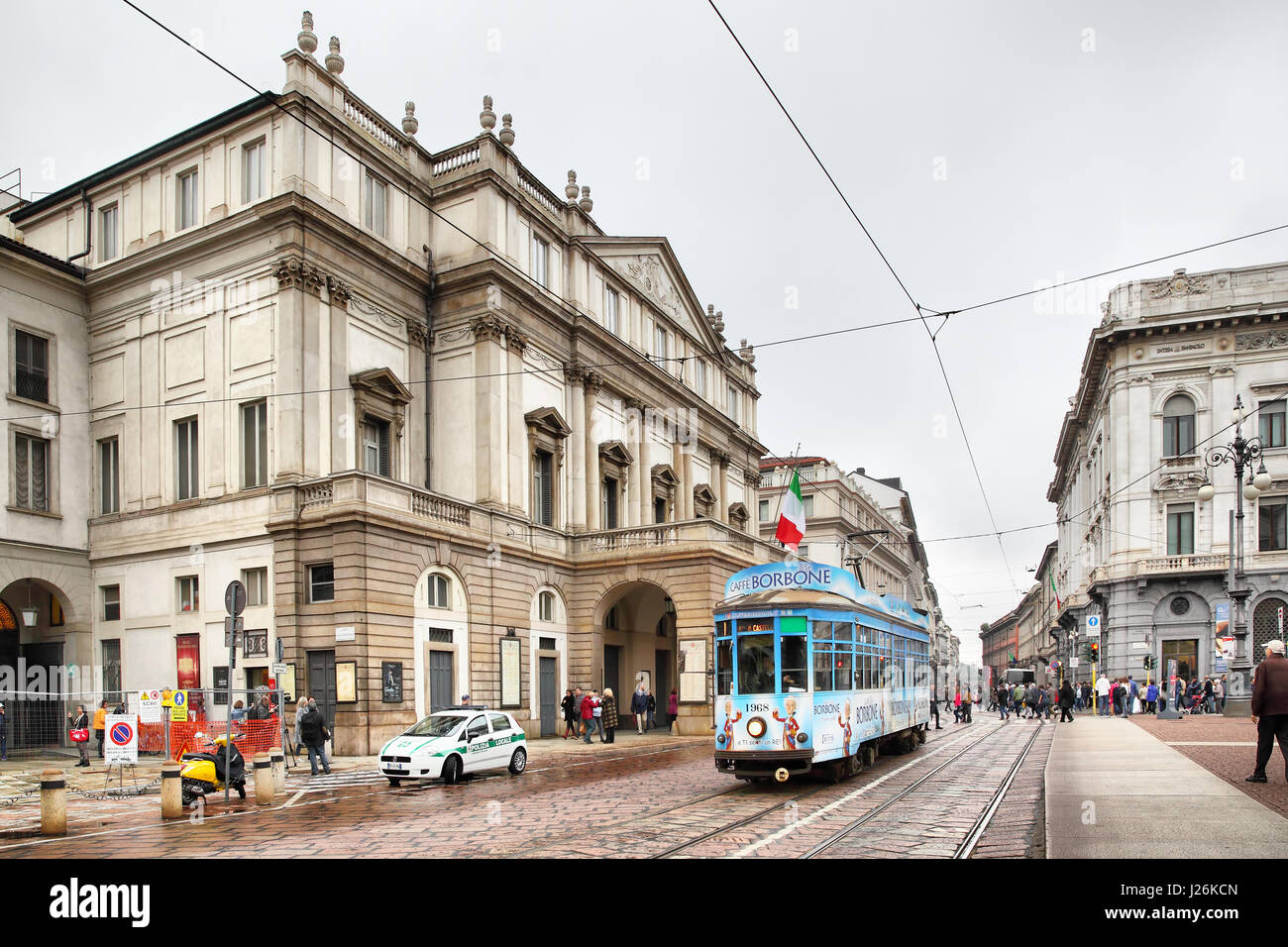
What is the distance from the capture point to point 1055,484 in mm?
108062

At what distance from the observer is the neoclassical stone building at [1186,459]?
53.1 meters

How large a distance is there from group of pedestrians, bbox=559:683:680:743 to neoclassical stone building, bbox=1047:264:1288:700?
2956cm

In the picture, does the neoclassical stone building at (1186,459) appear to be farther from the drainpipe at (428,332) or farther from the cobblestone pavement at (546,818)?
the drainpipe at (428,332)

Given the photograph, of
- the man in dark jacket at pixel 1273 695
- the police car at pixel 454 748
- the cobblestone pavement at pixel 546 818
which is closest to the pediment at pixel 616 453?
the police car at pixel 454 748

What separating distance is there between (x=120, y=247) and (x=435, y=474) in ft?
40.5

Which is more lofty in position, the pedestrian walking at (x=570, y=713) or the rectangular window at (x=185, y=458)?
the rectangular window at (x=185, y=458)

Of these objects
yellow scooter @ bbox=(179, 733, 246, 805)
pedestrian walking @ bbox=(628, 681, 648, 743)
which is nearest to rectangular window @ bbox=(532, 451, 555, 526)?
pedestrian walking @ bbox=(628, 681, 648, 743)

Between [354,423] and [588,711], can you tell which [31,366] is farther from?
[588,711]

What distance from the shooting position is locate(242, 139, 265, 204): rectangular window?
3162 centimetres

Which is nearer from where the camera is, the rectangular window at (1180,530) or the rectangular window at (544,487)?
the rectangular window at (544,487)

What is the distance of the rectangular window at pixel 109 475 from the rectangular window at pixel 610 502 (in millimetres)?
17376

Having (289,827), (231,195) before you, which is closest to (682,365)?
(231,195)

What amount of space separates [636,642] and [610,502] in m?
5.64
